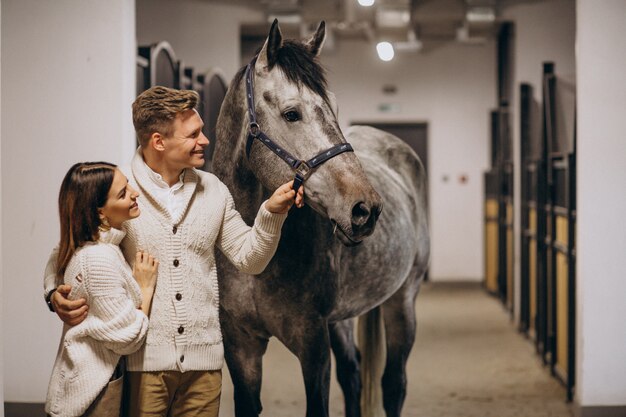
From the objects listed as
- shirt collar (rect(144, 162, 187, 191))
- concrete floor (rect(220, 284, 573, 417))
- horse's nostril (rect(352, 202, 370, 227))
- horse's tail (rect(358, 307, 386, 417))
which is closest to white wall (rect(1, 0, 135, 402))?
concrete floor (rect(220, 284, 573, 417))

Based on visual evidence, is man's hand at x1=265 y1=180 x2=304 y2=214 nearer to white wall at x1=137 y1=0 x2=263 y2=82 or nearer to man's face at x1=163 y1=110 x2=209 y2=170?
man's face at x1=163 y1=110 x2=209 y2=170

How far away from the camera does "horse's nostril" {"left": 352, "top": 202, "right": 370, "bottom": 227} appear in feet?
6.19

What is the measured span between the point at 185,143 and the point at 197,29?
5.85 metres

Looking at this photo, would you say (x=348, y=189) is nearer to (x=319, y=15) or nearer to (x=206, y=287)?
(x=206, y=287)

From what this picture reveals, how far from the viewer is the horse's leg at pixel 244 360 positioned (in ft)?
8.02

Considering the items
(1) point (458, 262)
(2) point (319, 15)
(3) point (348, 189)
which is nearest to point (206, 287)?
(3) point (348, 189)

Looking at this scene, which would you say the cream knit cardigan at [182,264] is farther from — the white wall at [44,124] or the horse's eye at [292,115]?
the white wall at [44,124]

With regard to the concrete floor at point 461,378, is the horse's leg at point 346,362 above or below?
above

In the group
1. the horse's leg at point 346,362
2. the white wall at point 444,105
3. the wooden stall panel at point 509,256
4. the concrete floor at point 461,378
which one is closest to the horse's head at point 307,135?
the horse's leg at point 346,362

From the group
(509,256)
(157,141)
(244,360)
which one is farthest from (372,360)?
(509,256)

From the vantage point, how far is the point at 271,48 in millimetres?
2076

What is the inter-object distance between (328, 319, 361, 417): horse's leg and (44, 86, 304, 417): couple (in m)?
1.41

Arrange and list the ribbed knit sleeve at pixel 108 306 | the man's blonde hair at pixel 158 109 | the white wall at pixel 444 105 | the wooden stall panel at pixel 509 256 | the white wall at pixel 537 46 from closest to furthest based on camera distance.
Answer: the ribbed knit sleeve at pixel 108 306 < the man's blonde hair at pixel 158 109 < the white wall at pixel 537 46 < the wooden stall panel at pixel 509 256 < the white wall at pixel 444 105

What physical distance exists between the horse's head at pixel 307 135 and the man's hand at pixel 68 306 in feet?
1.85
